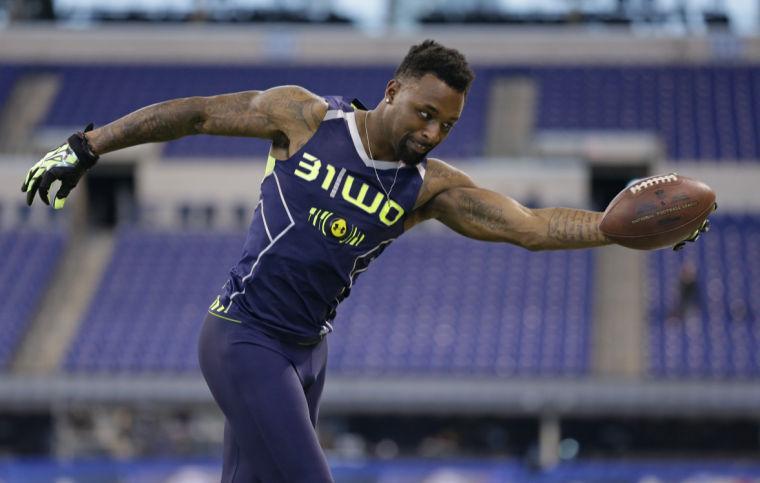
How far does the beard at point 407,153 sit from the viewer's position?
496 centimetres

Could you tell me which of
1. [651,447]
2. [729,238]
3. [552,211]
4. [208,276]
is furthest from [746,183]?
[552,211]

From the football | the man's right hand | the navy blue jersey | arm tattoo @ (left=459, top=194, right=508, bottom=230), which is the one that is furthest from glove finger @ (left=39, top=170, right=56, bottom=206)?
the football

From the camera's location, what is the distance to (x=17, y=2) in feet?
88.8

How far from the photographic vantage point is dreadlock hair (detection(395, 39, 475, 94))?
489 centimetres

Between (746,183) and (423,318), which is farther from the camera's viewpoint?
(746,183)

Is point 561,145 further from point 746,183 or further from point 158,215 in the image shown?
point 158,215

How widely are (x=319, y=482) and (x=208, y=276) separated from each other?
651 inches

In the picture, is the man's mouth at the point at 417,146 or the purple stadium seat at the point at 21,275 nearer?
the man's mouth at the point at 417,146

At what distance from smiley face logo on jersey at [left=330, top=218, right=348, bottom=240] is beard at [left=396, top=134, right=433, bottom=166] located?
0.33 metres

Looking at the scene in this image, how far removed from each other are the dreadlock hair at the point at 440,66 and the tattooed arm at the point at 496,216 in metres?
0.41

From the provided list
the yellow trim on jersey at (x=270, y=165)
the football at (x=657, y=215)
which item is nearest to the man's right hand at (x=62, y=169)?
the yellow trim on jersey at (x=270, y=165)

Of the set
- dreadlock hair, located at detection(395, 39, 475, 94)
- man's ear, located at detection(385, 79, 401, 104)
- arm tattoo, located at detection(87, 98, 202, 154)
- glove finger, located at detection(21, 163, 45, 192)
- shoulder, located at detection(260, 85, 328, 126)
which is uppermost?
dreadlock hair, located at detection(395, 39, 475, 94)

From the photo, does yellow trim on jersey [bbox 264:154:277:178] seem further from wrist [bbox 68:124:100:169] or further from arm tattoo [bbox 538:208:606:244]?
arm tattoo [bbox 538:208:606:244]

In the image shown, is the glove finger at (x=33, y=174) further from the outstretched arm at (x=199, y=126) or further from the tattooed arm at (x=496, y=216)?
the tattooed arm at (x=496, y=216)
